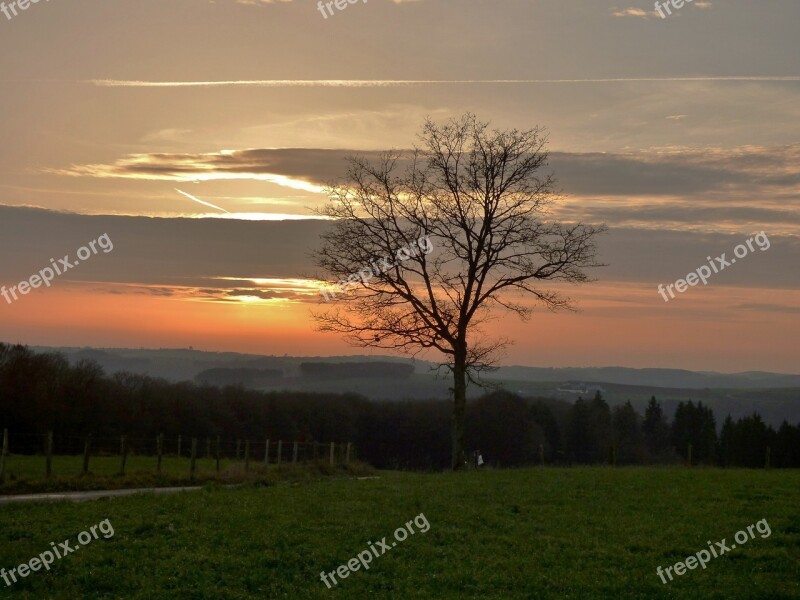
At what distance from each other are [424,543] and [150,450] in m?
62.2

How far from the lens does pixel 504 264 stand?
40.2 m

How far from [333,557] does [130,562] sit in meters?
3.70

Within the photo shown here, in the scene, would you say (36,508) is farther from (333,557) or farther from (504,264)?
(504,264)

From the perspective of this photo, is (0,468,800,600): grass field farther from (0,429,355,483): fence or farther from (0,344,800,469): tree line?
(0,344,800,469): tree line

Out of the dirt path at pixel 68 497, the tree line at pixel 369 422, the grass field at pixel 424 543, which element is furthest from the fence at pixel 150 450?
the grass field at pixel 424 543

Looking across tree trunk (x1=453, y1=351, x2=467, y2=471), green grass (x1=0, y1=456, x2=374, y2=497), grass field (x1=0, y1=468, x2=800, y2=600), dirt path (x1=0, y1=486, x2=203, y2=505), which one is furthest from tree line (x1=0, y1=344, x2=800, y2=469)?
grass field (x1=0, y1=468, x2=800, y2=600)

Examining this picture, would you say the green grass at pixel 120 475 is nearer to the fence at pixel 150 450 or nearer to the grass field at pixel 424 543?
the fence at pixel 150 450

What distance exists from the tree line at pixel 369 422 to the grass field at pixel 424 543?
45.5 m

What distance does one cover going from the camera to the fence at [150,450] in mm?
42281

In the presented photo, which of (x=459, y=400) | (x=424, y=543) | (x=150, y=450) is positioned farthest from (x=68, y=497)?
(x=150, y=450)

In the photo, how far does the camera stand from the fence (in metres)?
42.3

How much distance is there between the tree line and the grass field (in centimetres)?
4551

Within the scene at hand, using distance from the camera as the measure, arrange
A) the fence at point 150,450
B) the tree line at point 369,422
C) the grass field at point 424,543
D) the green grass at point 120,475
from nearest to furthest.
Result: the grass field at point 424,543, the green grass at point 120,475, the fence at point 150,450, the tree line at point 369,422

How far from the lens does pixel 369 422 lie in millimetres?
108562
